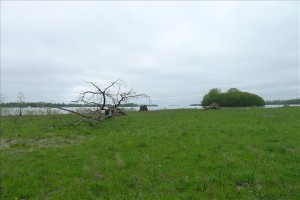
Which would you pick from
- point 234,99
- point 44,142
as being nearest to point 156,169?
point 44,142

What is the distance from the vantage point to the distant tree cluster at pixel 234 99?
7388cm

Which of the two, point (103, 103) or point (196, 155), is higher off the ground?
point (103, 103)

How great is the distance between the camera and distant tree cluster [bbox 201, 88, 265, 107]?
73.9m

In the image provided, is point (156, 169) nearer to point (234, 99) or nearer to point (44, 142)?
point (44, 142)

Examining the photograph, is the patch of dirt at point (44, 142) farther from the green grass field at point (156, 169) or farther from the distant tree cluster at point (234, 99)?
the distant tree cluster at point (234, 99)

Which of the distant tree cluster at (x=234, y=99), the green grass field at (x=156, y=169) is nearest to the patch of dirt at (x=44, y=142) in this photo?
the green grass field at (x=156, y=169)

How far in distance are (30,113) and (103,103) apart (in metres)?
18.2

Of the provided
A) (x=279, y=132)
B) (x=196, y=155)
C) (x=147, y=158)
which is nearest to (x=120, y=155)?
(x=147, y=158)

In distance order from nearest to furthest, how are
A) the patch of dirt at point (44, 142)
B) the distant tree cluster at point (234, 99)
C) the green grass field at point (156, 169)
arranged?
1. the green grass field at point (156, 169)
2. the patch of dirt at point (44, 142)
3. the distant tree cluster at point (234, 99)

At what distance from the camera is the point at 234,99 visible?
74.1 meters

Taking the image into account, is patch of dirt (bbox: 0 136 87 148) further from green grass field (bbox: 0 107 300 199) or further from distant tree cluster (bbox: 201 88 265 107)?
distant tree cluster (bbox: 201 88 265 107)

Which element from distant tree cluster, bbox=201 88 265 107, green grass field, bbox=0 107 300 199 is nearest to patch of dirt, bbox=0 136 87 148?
green grass field, bbox=0 107 300 199

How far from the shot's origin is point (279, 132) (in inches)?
589

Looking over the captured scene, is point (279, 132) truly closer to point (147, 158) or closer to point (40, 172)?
point (147, 158)
